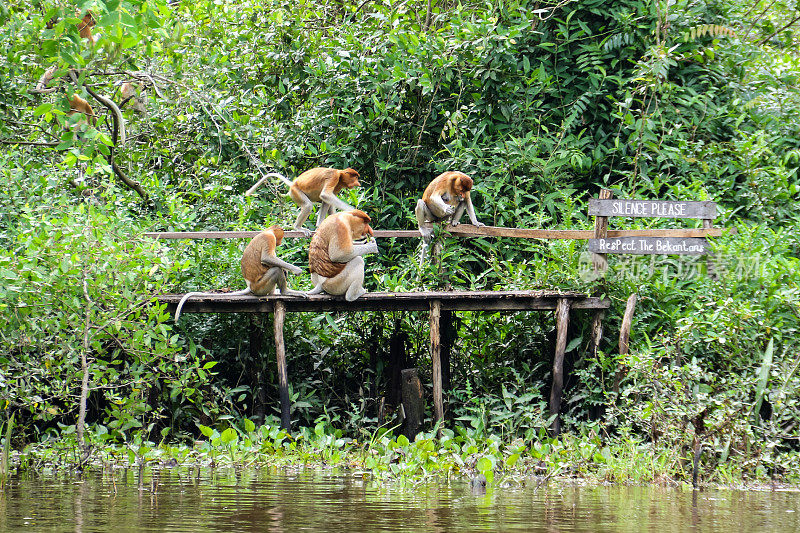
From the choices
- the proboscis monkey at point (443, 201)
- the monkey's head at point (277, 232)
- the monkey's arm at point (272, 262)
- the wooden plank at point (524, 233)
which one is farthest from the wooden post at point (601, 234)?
the monkey's head at point (277, 232)

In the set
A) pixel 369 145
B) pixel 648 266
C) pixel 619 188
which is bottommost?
pixel 648 266

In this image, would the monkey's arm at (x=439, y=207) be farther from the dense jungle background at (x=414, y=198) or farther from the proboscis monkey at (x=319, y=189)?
the proboscis monkey at (x=319, y=189)

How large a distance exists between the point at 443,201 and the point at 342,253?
5.18 feet

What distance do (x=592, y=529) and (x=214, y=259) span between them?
6881 millimetres

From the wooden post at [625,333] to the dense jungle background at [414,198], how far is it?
0.21 ft

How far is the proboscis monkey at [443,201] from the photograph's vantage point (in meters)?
9.32

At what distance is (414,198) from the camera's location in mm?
11945

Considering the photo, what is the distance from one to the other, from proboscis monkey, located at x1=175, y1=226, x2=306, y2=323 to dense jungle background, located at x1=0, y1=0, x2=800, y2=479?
69cm

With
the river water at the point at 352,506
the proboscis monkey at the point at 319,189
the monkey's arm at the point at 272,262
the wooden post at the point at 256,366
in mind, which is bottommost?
the river water at the point at 352,506

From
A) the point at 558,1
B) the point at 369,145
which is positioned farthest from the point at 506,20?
the point at 369,145

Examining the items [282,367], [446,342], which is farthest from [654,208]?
[282,367]

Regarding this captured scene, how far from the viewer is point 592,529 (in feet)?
13.1

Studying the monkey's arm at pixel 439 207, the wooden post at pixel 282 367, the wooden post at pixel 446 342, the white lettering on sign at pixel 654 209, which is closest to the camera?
the white lettering on sign at pixel 654 209

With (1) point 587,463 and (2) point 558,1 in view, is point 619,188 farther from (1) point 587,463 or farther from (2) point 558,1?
(1) point 587,463
